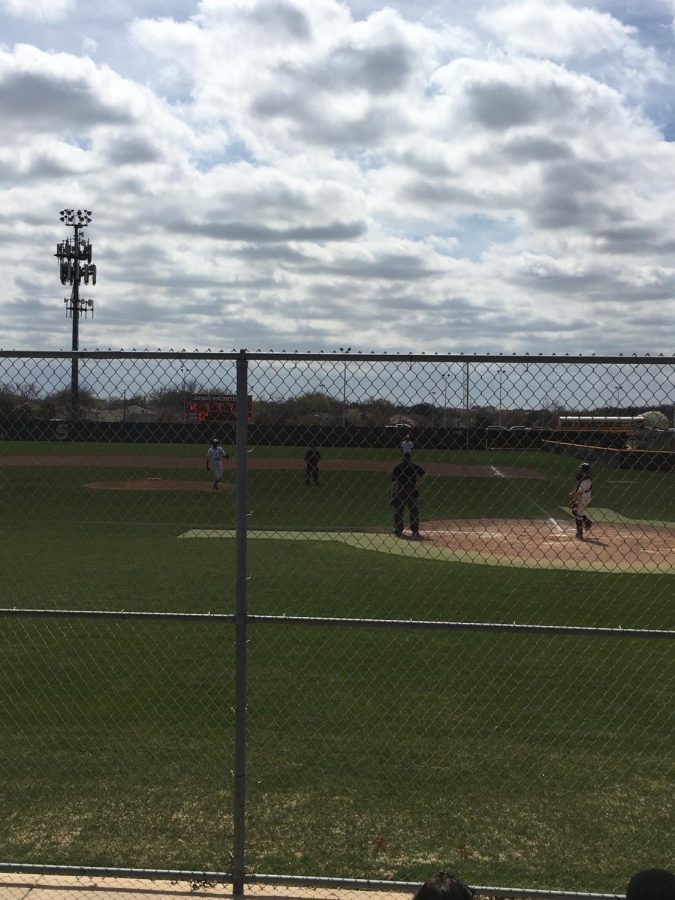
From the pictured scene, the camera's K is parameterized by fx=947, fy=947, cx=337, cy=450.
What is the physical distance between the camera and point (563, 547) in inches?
733

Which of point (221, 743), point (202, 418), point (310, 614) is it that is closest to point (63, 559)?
point (310, 614)

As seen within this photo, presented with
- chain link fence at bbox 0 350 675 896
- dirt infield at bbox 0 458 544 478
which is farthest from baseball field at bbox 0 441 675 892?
dirt infield at bbox 0 458 544 478

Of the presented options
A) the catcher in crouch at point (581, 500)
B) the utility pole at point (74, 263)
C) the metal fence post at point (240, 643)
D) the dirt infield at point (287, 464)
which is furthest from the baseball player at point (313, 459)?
the utility pole at point (74, 263)

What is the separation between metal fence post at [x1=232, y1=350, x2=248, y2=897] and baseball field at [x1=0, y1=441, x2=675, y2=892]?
25cm

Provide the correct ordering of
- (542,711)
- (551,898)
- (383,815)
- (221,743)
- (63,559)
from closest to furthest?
(551,898), (383,815), (221,743), (542,711), (63,559)

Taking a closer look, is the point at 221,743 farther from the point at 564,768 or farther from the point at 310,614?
the point at 310,614

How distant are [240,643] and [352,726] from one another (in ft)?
8.55

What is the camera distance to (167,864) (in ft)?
16.7

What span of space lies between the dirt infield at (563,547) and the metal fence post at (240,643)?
32.6ft

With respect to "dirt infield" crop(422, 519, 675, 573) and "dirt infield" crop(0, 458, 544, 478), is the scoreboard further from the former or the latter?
"dirt infield" crop(422, 519, 675, 573)

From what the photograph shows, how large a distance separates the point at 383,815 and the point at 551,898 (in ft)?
4.16

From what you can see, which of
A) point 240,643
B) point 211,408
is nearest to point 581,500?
point 211,408

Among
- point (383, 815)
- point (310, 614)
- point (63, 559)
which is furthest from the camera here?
point (63, 559)

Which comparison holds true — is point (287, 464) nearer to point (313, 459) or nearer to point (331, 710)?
point (313, 459)
